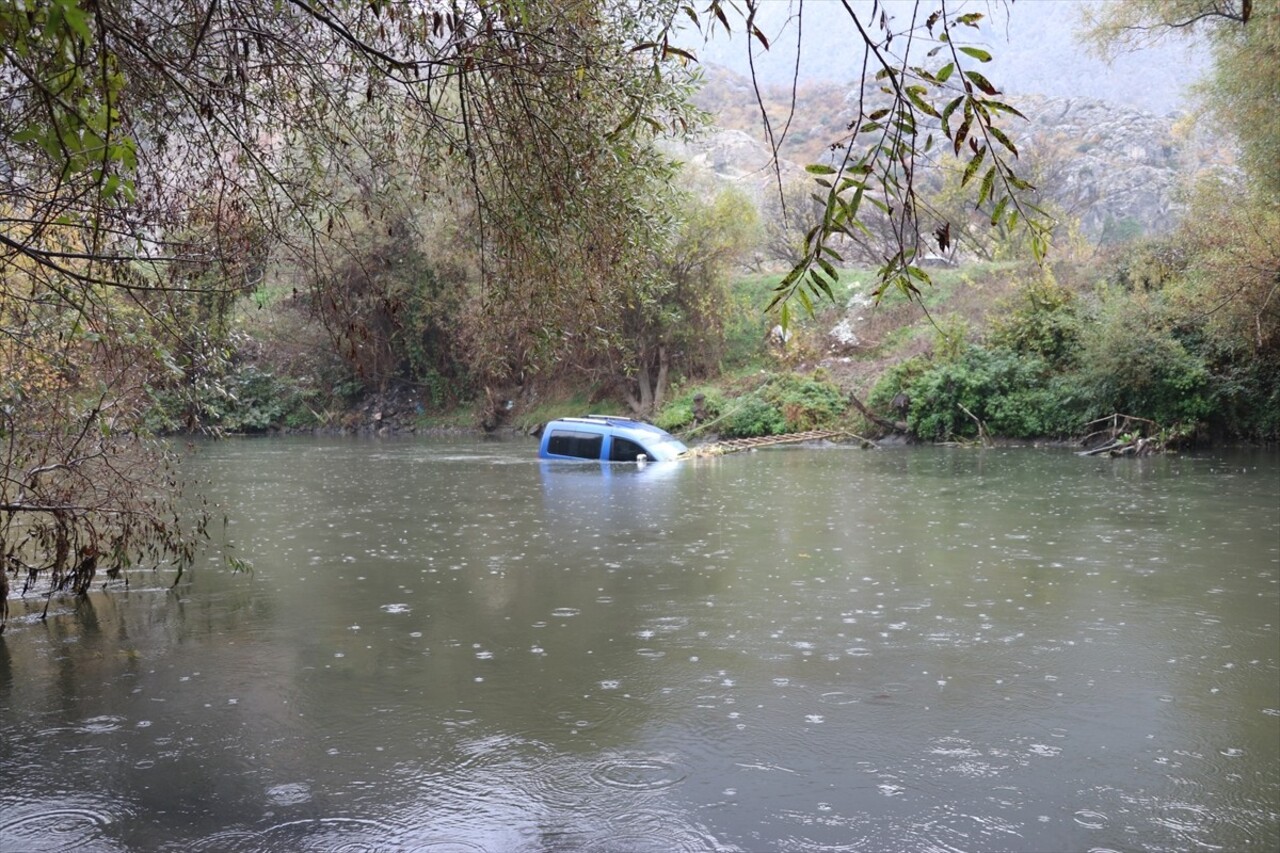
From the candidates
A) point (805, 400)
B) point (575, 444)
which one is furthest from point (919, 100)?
point (805, 400)

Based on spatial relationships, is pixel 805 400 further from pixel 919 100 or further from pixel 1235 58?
pixel 919 100

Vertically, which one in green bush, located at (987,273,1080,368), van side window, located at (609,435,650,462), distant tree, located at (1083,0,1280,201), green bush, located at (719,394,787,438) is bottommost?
van side window, located at (609,435,650,462)

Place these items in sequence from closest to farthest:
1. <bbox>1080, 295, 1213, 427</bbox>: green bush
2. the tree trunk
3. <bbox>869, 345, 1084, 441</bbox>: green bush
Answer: <bbox>1080, 295, 1213, 427</bbox>: green bush → <bbox>869, 345, 1084, 441</bbox>: green bush → the tree trunk

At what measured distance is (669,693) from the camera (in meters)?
7.53

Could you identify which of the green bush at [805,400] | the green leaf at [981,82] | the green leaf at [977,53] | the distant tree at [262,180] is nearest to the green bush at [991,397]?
the green bush at [805,400]

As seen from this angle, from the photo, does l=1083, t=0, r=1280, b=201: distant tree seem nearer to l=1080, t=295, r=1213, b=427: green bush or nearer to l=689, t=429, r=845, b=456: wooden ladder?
l=1080, t=295, r=1213, b=427: green bush

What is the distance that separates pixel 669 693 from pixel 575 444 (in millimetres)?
19073

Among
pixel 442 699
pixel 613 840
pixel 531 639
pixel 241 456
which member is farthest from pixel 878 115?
pixel 241 456

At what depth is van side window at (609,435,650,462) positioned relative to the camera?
85.6 feet

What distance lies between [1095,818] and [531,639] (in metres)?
4.79

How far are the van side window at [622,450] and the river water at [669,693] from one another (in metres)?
11.0

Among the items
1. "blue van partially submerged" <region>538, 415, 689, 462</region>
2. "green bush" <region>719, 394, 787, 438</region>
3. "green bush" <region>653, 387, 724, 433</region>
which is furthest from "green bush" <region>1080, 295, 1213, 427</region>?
"green bush" <region>653, 387, 724, 433</region>

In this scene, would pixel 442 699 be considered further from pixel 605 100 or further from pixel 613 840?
pixel 605 100

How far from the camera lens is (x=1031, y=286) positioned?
2972cm
